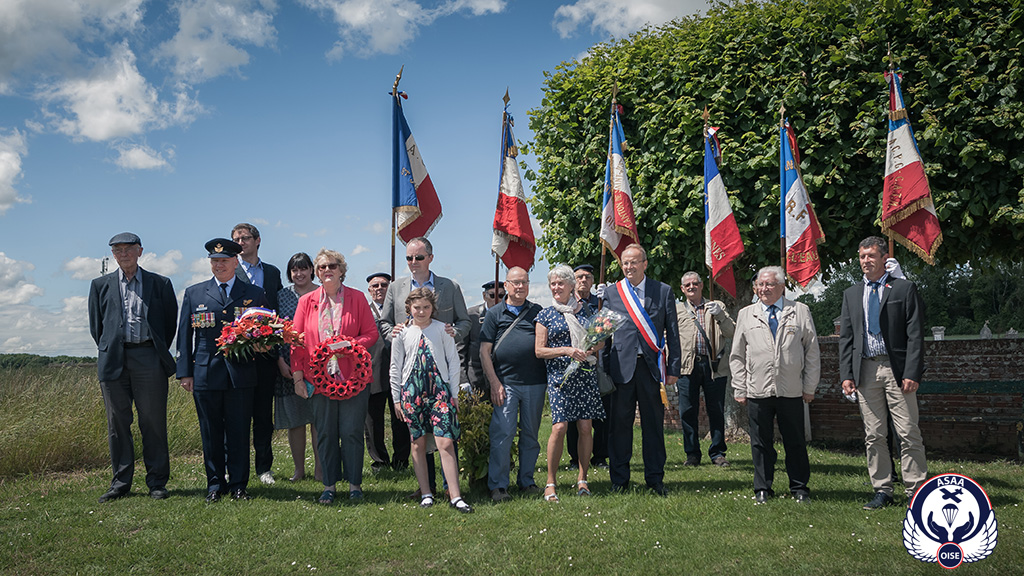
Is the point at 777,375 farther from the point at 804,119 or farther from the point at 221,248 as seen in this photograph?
the point at 221,248

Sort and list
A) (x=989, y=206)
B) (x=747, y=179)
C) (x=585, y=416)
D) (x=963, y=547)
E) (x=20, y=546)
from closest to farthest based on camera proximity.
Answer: (x=963, y=547), (x=20, y=546), (x=585, y=416), (x=989, y=206), (x=747, y=179)

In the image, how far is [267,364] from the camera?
21.9ft

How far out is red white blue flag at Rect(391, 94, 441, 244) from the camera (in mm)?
7680

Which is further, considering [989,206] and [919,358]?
[989,206]

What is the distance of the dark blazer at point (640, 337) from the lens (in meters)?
6.19

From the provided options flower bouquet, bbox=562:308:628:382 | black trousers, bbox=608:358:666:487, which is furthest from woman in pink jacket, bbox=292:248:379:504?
black trousers, bbox=608:358:666:487

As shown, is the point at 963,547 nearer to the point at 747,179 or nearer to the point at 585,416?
the point at 585,416

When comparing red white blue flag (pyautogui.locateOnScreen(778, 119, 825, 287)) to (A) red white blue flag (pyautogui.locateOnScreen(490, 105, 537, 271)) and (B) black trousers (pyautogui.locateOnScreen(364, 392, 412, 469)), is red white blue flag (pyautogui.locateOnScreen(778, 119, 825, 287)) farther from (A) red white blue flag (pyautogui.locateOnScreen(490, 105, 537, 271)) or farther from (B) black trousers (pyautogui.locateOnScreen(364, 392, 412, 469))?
(B) black trousers (pyautogui.locateOnScreen(364, 392, 412, 469))

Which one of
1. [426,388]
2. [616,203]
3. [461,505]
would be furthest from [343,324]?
[616,203]

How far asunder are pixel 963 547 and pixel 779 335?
2196 millimetres

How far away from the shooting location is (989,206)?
8336mm

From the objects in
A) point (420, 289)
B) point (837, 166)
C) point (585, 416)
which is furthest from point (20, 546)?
point (837, 166)

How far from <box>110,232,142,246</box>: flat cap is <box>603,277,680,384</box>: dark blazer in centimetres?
460

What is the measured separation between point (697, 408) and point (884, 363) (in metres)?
2.95
